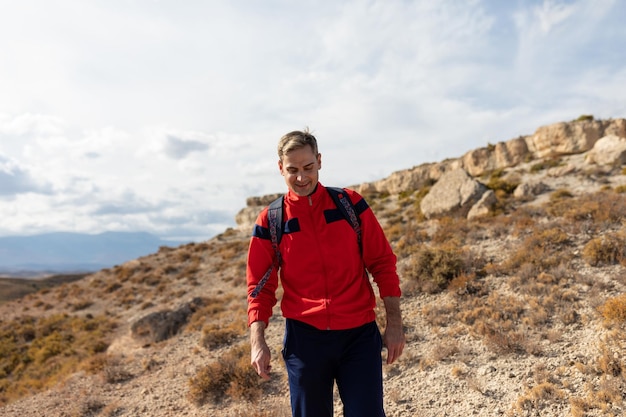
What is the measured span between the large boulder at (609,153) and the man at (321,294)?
22.0 m

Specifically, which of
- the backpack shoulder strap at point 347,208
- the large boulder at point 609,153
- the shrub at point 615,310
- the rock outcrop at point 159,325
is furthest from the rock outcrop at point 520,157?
the backpack shoulder strap at point 347,208

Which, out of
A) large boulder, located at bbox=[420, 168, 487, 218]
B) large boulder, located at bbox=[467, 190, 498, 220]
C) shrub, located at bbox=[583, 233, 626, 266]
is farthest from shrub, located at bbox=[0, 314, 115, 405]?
large boulder, located at bbox=[467, 190, 498, 220]

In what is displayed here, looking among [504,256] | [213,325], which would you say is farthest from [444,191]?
[213,325]

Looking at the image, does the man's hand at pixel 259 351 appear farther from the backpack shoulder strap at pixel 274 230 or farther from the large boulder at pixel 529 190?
the large boulder at pixel 529 190

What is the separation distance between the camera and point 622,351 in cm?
488

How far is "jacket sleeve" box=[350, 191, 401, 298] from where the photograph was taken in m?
2.44

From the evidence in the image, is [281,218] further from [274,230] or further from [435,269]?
[435,269]

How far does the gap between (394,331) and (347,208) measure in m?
0.86

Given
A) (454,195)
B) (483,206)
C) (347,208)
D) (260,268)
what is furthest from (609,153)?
(260,268)

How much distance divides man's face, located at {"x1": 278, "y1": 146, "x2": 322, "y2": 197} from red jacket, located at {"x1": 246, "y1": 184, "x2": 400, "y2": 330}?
9cm

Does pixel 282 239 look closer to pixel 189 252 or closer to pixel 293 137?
pixel 293 137

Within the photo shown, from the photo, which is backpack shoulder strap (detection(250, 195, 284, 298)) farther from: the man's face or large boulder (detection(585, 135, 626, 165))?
large boulder (detection(585, 135, 626, 165))

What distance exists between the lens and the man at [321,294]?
2.29 meters

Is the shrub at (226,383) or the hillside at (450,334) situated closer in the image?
the hillside at (450,334)
